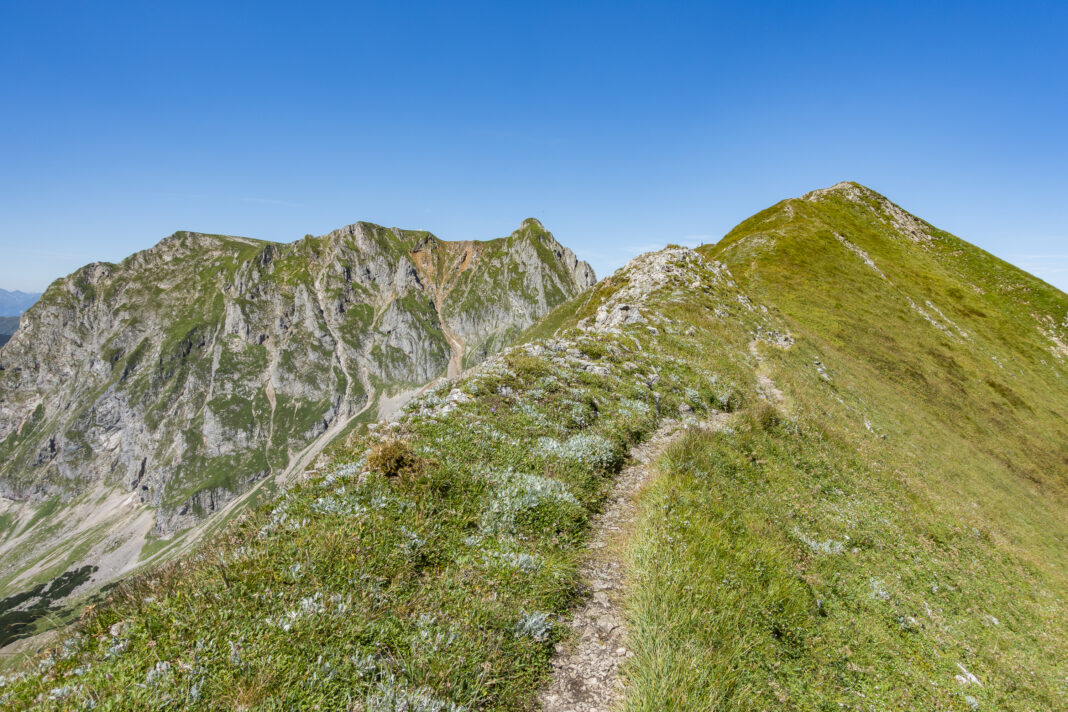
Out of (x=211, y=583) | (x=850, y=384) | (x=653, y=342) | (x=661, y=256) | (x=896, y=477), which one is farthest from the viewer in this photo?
(x=661, y=256)

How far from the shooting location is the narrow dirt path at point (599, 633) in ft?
18.4

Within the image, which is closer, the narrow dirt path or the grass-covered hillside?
the grass-covered hillside

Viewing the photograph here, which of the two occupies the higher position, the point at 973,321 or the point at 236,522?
the point at 973,321

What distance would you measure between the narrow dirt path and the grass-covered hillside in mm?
227

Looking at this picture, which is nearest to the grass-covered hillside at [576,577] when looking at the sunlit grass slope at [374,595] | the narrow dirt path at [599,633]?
the sunlit grass slope at [374,595]

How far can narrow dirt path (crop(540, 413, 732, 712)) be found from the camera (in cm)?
561

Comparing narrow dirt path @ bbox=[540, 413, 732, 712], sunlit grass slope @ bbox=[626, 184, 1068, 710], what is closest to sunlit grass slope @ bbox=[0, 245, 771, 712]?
narrow dirt path @ bbox=[540, 413, 732, 712]

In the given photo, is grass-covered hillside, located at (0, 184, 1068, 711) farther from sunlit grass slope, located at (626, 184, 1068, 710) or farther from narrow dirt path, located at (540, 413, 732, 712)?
narrow dirt path, located at (540, 413, 732, 712)

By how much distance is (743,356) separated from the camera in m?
28.4

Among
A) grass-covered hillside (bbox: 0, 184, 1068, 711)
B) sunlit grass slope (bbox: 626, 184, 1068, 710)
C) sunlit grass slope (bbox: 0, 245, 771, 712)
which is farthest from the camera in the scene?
sunlit grass slope (bbox: 626, 184, 1068, 710)

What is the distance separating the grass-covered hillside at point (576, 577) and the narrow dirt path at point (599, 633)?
23cm

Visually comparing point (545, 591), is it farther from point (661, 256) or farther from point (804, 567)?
point (661, 256)

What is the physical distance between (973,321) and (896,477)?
73.4 meters

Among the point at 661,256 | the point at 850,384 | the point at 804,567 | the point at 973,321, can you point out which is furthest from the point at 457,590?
the point at 973,321
